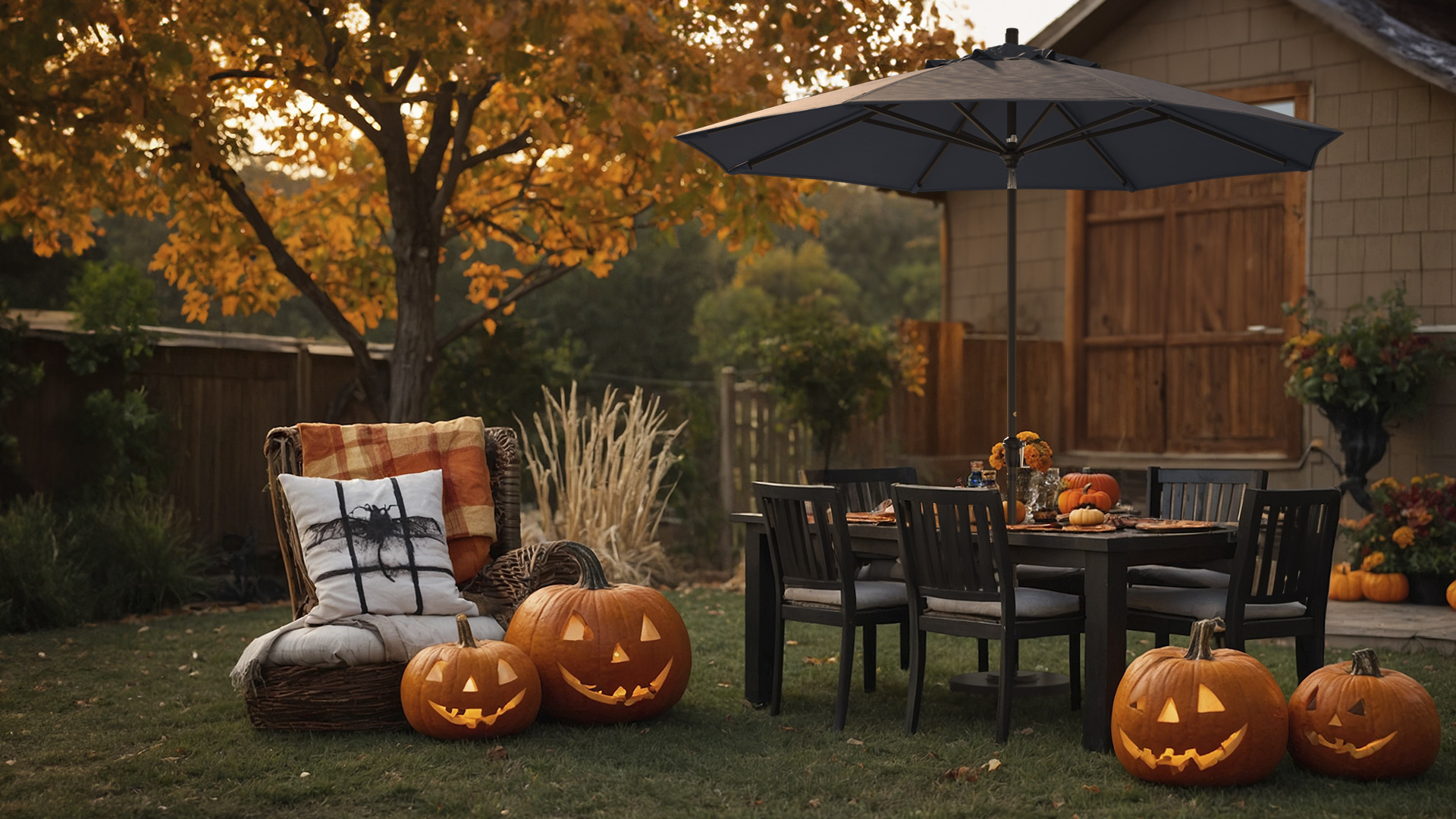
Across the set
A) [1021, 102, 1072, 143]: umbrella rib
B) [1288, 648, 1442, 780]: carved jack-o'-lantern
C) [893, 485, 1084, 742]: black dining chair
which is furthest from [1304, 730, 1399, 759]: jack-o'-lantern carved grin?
[1021, 102, 1072, 143]: umbrella rib

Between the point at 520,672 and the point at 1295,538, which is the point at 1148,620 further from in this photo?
the point at 520,672

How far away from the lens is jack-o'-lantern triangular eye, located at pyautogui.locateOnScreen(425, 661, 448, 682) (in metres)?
3.95

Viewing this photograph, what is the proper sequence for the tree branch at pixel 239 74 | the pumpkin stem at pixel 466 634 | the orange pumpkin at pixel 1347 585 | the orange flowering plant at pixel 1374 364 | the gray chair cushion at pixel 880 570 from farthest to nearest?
the orange flowering plant at pixel 1374 364
the orange pumpkin at pixel 1347 585
the tree branch at pixel 239 74
the gray chair cushion at pixel 880 570
the pumpkin stem at pixel 466 634

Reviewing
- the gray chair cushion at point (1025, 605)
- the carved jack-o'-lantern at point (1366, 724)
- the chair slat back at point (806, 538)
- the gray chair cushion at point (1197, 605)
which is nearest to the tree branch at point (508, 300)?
the chair slat back at point (806, 538)

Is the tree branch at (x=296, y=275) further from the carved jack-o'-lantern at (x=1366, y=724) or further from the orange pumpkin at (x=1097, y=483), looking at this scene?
the carved jack-o'-lantern at (x=1366, y=724)

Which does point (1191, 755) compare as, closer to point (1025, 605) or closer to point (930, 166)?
point (1025, 605)

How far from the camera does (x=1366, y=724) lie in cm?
347

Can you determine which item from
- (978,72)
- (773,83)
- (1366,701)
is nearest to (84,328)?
(773,83)

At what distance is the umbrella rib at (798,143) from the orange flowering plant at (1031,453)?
1185 mm

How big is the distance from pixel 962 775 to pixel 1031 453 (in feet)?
3.65

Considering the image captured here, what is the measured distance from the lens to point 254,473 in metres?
7.85

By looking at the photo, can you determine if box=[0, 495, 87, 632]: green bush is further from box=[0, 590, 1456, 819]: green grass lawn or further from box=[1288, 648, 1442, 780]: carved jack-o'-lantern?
box=[1288, 648, 1442, 780]: carved jack-o'-lantern

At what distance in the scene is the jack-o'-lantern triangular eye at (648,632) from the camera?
4.19 metres

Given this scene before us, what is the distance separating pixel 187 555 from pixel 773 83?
404cm
